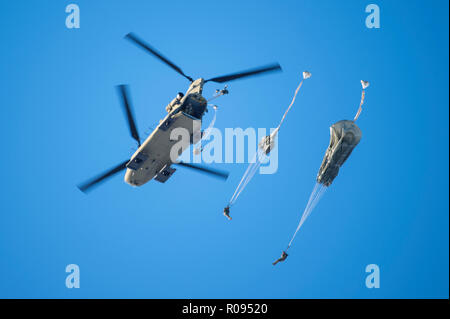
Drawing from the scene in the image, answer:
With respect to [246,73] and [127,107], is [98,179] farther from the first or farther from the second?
[246,73]

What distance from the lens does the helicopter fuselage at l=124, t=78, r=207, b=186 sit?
110 ft

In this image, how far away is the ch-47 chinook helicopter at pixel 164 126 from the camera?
32.9 m

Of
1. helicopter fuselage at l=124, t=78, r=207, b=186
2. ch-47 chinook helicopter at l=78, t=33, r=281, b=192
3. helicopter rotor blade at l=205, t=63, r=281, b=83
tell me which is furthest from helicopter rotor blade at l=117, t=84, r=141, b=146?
helicopter rotor blade at l=205, t=63, r=281, b=83

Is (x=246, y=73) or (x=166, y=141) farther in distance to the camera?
(x=166, y=141)

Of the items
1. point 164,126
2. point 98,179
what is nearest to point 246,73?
point 164,126

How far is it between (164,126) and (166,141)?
1.33 m

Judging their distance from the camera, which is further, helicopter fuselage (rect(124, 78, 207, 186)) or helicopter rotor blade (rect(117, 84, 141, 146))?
helicopter fuselage (rect(124, 78, 207, 186))

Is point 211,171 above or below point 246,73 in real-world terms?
below

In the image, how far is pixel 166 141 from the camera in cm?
3459

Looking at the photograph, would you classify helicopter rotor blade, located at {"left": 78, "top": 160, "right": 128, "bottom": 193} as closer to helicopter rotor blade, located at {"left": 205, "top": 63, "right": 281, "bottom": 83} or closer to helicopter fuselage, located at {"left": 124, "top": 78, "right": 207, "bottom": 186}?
helicopter fuselage, located at {"left": 124, "top": 78, "right": 207, "bottom": 186}

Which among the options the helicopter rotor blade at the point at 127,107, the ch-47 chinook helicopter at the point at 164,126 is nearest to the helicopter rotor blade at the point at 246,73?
the ch-47 chinook helicopter at the point at 164,126

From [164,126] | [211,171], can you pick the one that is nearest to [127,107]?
[164,126]
